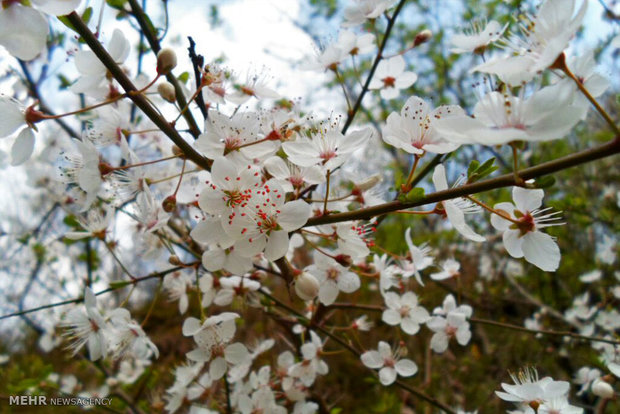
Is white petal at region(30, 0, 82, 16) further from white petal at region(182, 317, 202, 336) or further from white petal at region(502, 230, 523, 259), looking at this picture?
white petal at region(502, 230, 523, 259)

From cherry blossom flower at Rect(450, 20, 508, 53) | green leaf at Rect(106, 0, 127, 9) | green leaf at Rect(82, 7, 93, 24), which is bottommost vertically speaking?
green leaf at Rect(82, 7, 93, 24)

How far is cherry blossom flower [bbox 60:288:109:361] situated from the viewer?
115cm

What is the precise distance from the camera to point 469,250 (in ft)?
14.7

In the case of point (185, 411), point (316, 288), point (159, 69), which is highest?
point (159, 69)

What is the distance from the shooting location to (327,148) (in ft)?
3.30

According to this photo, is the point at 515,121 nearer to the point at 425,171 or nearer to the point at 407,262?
the point at 425,171

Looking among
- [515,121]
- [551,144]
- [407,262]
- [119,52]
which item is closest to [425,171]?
[515,121]

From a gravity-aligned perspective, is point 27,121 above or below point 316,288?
above

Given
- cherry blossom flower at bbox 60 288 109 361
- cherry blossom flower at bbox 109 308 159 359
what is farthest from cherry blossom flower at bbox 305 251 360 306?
cherry blossom flower at bbox 60 288 109 361

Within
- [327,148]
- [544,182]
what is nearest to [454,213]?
[544,182]

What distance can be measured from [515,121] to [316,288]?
2.18 ft

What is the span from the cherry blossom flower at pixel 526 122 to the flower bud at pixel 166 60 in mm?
603

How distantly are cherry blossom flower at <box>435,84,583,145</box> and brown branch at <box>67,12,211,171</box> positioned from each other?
0.54 metres

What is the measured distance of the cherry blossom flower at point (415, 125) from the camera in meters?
0.90
